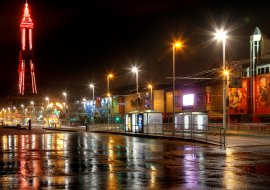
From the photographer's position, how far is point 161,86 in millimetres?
111438

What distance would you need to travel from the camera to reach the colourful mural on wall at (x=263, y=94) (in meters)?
68.7

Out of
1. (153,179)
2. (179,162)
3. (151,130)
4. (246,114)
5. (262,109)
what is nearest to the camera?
(153,179)

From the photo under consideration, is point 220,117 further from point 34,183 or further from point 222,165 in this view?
point 34,183

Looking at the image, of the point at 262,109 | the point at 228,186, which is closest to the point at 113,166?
the point at 228,186

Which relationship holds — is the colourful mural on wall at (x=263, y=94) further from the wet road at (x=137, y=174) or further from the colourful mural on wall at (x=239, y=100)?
the wet road at (x=137, y=174)

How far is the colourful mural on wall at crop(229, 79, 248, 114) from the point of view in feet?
246

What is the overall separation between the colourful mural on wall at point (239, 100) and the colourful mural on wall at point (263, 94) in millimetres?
3595

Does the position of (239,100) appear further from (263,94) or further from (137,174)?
(137,174)

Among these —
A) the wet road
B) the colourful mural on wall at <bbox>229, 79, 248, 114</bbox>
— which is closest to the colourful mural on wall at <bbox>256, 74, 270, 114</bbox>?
the colourful mural on wall at <bbox>229, 79, 248, 114</bbox>

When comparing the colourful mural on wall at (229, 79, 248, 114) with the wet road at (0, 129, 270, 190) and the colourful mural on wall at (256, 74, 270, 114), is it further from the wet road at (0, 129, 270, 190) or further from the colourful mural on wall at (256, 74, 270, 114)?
the wet road at (0, 129, 270, 190)

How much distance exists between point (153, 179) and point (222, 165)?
502 centimetres

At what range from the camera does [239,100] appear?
76312 millimetres

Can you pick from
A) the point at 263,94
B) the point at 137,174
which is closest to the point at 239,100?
the point at 263,94

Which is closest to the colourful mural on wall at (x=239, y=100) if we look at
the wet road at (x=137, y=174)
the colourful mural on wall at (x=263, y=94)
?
the colourful mural on wall at (x=263, y=94)
